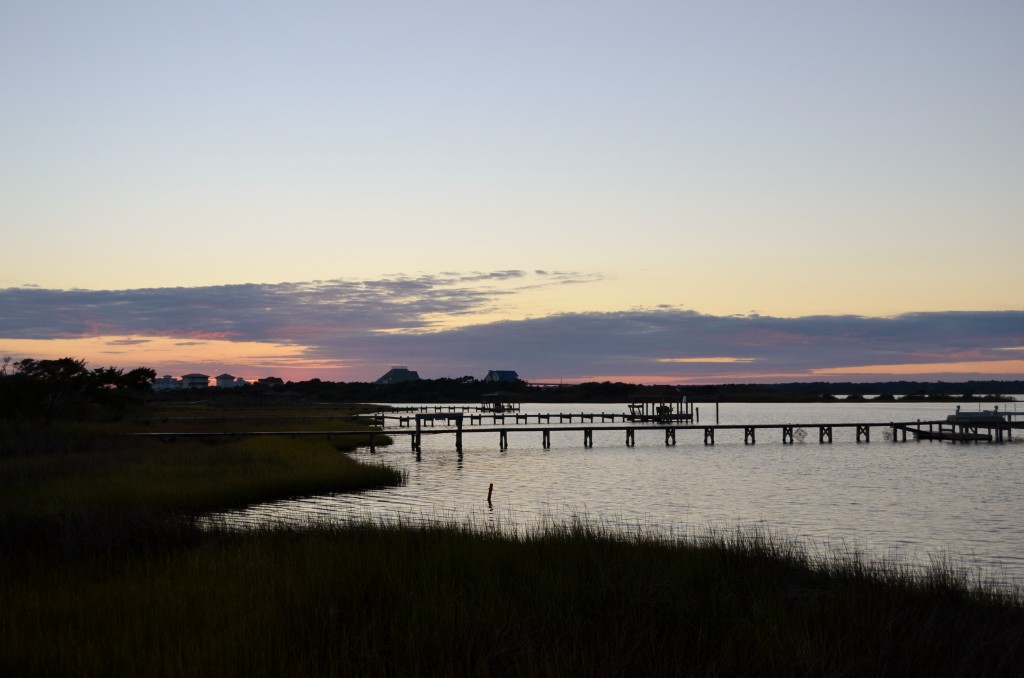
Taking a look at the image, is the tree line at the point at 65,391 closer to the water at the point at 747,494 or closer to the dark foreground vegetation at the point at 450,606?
the water at the point at 747,494

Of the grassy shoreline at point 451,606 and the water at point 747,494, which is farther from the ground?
the grassy shoreline at point 451,606

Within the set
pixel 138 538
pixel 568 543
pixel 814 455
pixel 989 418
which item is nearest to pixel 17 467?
pixel 138 538

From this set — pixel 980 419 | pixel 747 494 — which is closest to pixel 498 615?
pixel 747 494

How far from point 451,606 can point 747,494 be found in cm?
2693

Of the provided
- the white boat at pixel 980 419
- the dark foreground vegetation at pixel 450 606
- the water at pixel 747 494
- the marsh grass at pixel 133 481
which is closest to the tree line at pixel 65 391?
the marsh grass at pixel 133 481

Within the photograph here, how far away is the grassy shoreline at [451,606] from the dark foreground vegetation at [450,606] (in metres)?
0.04

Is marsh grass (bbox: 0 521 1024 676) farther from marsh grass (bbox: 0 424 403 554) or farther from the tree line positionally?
the tree line

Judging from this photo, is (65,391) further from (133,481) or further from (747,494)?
(747,494)

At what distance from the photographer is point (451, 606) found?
→ 33.8 ft

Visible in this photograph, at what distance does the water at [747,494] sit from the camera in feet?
77.3

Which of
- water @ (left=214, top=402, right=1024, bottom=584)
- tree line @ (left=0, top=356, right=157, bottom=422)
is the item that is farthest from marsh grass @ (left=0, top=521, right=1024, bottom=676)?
tree line @ (left=0, top=356, right=157, bottom=422)

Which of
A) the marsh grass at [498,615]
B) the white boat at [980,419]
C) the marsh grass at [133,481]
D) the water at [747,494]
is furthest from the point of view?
the white boat at [980,419]

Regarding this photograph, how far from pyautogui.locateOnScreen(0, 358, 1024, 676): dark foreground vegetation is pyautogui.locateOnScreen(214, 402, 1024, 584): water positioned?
182 inches

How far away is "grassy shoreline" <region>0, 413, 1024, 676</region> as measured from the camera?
8.88 metres
